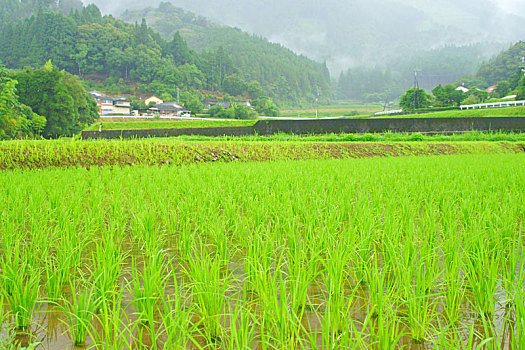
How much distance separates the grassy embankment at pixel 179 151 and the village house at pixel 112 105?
2209 inches

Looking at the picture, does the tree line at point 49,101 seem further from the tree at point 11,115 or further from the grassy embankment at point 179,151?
the grassy embankment at point 179,151

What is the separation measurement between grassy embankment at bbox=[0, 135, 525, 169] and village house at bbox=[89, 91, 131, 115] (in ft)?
184

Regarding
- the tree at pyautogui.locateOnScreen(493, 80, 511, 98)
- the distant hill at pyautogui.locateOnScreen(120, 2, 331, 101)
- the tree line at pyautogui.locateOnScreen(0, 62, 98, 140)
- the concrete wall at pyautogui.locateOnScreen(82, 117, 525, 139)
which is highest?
the distant hill at pyautogui.locateOnScreen(120, 2, 331, 101)

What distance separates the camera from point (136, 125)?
A: 4441 centimetres

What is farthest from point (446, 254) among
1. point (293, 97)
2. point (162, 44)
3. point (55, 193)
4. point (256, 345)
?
point (293, 97)

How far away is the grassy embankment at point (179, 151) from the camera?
24.5 feet

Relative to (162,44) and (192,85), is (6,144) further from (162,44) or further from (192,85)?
(162,44)

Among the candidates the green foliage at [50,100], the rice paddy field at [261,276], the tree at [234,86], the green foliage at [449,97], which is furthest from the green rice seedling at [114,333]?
the tree at [234,86]

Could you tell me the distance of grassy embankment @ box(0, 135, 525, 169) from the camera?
7.47 m

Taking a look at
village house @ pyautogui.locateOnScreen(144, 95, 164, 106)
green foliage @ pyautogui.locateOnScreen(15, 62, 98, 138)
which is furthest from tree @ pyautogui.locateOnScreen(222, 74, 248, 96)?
green foliage @ pyautogui.locateOnScreen(15, 62, 98, 138)

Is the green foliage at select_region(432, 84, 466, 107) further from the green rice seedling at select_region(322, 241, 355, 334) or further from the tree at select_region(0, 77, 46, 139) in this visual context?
the green rice seedling at select_region(322, 241, 355, 334)

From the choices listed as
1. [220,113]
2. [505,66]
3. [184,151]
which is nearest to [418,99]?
[220,113]

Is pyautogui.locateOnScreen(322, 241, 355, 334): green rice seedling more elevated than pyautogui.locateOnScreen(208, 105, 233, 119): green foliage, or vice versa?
pyautogui.locateOnScreen(208, 105, 233, 119): green foliage

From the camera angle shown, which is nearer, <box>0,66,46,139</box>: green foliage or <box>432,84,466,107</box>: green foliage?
<box>0,66,46,139</box>: green foliage
